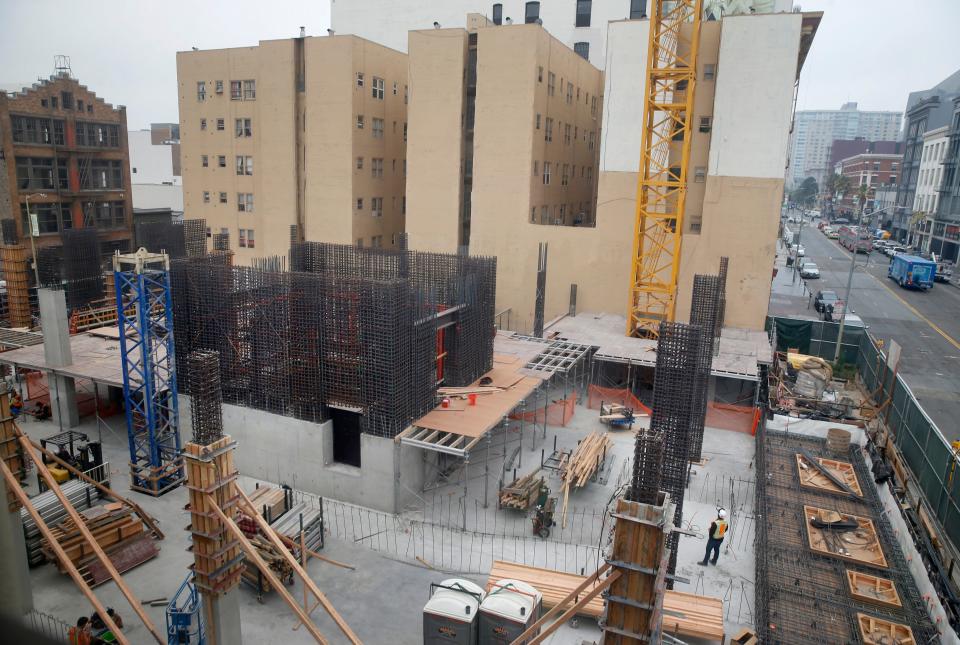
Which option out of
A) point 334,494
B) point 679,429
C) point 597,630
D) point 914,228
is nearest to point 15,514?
point 334,494

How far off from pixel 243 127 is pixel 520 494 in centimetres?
3599

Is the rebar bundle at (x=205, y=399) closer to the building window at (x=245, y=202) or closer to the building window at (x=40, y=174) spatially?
the building window at (x=245, y=202)

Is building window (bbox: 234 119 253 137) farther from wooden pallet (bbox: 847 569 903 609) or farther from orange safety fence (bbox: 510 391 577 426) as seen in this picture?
wooden pallet (bbox: 847 569 903 609)

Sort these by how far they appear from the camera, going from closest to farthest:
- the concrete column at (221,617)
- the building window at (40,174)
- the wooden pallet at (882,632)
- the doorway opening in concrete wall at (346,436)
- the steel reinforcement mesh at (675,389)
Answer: the concrete column at (221,617), the wooden pallet at (882,632), the steel reinforcement mesh at (675,389), the doorway opening in concrete wall at (346,436), the building window at (40,174)

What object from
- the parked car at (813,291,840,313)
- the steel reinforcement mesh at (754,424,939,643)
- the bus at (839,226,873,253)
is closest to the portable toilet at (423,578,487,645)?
the steel reinforcement mesh at (754,424,939,643)

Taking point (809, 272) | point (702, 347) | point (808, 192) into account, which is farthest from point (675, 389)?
point (808, 192)

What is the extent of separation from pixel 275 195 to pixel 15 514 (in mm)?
35644

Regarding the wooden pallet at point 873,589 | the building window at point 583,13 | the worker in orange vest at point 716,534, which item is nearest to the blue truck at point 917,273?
the building window at point 583,13

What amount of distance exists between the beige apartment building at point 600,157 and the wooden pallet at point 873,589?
2118 centimetres

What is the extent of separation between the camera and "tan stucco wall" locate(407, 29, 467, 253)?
3944 cm

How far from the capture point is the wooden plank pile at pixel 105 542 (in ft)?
54.1

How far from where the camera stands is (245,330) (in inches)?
863

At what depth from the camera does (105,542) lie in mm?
16812

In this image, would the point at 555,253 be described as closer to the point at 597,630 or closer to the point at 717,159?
the point at 717,159
